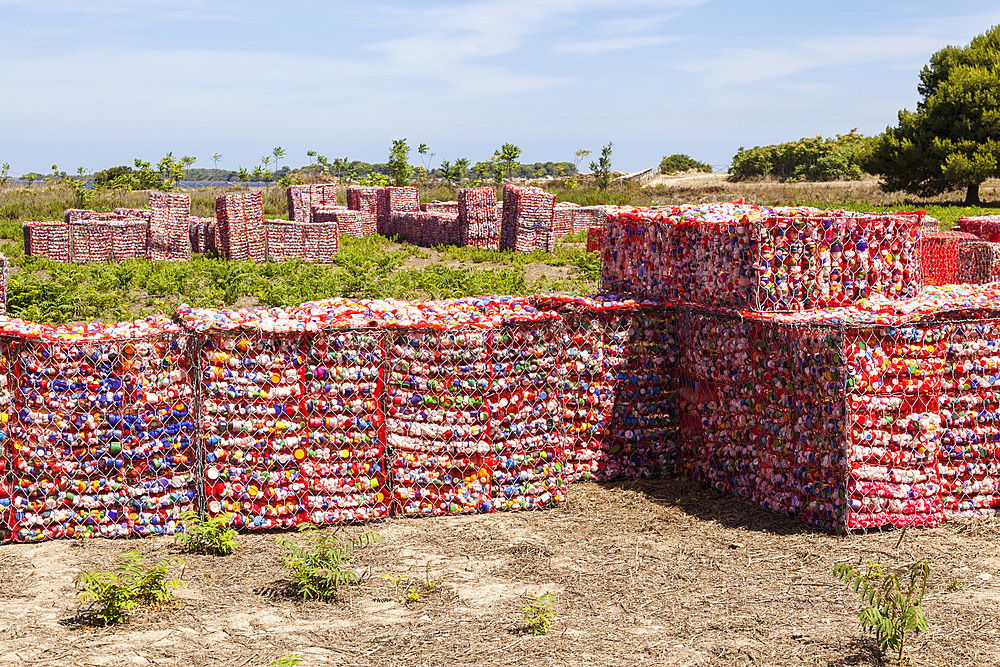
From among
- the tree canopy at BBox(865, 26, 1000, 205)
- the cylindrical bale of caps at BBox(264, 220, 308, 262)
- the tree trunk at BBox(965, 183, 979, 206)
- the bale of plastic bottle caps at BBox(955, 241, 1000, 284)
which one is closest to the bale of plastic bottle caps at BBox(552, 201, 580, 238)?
the cylindrical bale of caps at BBox(264, 220, 308, 262)

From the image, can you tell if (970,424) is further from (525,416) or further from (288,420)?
(288,420)

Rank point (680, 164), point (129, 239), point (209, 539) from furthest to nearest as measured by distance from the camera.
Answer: point (680, 164) → point (129, 239) → point (209, 539)

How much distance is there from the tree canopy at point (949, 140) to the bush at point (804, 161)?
29119mm

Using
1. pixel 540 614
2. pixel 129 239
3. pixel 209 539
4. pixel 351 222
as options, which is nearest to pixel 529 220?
pixel 351 222

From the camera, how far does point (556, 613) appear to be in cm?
636

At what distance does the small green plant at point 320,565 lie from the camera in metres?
6.57

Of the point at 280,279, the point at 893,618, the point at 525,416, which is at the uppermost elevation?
the point at 280,279

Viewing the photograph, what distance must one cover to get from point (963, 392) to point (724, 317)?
1905 mm

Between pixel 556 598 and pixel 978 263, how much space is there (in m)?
13.8

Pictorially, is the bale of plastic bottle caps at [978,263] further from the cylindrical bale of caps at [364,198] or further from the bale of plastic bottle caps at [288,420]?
the cylindrical bale of caps at [364,198]

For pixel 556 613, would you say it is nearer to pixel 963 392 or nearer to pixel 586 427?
pixel 586 427

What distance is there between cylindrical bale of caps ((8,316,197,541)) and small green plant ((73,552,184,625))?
1.05 meters

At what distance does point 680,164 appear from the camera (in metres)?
109

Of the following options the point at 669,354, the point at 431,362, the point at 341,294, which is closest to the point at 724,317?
the point at 669,354
